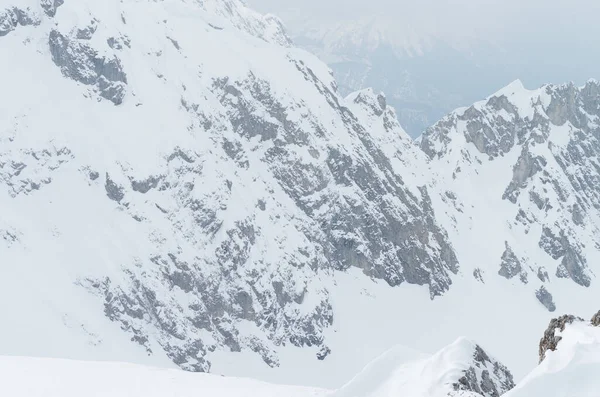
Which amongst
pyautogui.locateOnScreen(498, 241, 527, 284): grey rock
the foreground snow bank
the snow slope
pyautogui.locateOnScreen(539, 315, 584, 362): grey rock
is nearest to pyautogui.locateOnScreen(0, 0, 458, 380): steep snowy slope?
pyautogui.locateOnScreen(498, 241, 527, 284): grey rock

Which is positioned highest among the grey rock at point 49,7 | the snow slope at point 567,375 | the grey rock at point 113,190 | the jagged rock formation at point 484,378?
the grey rock at point 49,7

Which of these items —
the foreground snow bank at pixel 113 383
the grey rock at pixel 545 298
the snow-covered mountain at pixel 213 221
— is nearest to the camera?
the foreground snow bank at pixel 113 383

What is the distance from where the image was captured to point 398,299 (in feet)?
537

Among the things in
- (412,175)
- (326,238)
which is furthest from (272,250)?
(412,175)

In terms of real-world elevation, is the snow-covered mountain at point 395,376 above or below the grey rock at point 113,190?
below

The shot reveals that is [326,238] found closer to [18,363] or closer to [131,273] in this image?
[131,273]

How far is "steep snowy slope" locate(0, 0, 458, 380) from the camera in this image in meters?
115

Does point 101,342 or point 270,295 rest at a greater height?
point 270,295

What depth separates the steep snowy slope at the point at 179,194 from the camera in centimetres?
11500

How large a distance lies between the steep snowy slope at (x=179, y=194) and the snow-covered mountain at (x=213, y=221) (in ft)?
1.34

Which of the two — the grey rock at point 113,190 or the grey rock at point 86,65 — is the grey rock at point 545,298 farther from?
the grey rock at point 86,65

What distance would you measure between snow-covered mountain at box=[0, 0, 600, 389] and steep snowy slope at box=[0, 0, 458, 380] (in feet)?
1.34

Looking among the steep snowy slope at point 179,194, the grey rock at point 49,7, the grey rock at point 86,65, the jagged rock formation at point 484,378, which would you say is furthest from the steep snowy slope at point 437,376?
the grey rock at point 49,7

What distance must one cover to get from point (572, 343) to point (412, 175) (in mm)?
179919
